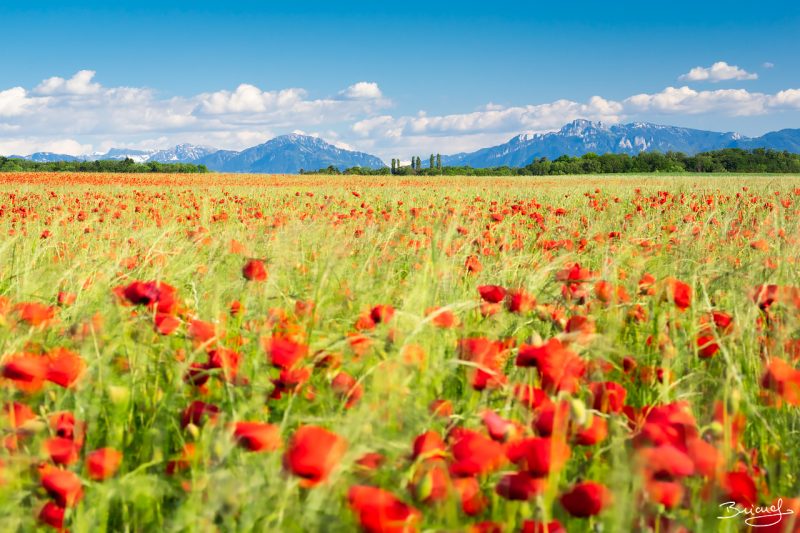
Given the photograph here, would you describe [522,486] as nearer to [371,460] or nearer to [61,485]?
[371,460]

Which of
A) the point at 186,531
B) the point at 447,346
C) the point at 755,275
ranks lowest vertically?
the point at 186,531

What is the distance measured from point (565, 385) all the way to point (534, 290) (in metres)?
1.04

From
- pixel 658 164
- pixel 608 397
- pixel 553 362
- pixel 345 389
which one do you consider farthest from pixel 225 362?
pixel 658 164

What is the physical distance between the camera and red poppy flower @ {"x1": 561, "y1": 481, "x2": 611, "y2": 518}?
753 mm

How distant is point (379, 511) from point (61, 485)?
43cm

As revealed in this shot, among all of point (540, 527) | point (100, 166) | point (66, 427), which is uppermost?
point (100, 166)

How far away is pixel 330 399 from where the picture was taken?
115cm

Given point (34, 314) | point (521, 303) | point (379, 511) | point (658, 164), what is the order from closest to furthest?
point (379, 511) < point (34, 314) < point (521, 303) < point (658, 164)

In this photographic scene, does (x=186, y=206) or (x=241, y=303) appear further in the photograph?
(x=186, y=206)

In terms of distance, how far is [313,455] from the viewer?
691 millimetres

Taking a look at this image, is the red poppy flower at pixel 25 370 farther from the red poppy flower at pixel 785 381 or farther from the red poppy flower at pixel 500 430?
the red poppy flower at pixel 785 381

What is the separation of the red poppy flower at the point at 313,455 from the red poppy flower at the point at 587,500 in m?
0.29

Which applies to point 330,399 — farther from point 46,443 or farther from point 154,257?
point 154,257

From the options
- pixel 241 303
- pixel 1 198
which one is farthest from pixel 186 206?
pixel 241 303
